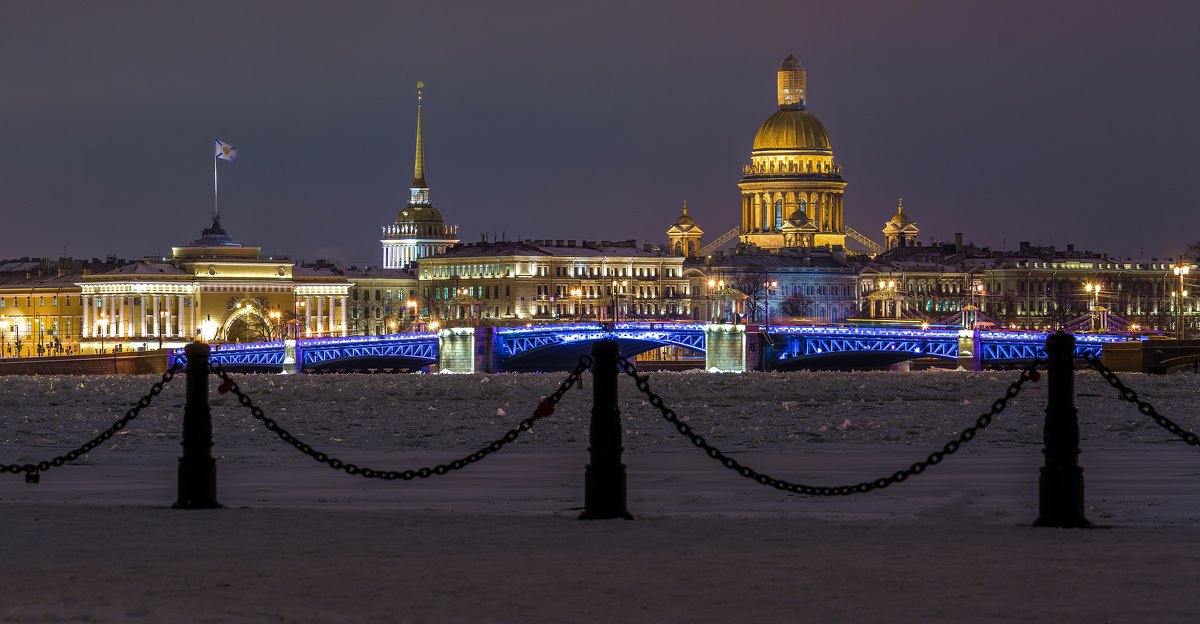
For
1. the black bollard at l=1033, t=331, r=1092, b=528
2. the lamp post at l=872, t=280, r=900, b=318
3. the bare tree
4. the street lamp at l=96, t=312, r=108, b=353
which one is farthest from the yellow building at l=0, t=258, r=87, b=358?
the black bollard at l=1033, t=331, r=1092, b=528

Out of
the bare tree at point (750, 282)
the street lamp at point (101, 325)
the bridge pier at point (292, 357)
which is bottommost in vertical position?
the bridge pier at point (292, 357)

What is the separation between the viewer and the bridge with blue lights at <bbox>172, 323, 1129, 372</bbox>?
273 ft

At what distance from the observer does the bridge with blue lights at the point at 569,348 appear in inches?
3280

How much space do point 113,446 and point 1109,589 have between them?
1725cm

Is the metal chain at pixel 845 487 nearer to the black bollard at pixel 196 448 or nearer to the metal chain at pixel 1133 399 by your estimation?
the metal chain at pixel 1133 399

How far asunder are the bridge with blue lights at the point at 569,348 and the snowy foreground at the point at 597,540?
57280 mm

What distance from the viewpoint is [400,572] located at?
10.3 metres

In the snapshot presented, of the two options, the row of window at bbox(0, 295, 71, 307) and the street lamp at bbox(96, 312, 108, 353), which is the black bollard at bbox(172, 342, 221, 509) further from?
the row of window at bbox(0, 295, 71, 307)

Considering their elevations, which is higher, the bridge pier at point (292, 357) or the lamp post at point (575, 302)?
the lamp post at point (575, 302)

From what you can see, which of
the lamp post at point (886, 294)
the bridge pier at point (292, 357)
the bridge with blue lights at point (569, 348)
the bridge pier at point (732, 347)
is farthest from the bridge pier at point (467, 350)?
the lamp post at point (886, 294)

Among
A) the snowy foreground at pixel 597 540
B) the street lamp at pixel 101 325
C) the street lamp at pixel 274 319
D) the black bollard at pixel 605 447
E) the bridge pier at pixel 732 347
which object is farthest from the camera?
the street lamp at pixel 274 319

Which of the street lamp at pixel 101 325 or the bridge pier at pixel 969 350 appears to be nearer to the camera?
the bridge pier at pixel 969 350

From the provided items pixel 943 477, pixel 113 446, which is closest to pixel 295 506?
pixel 943 477

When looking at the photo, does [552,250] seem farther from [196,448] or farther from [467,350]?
[196,448]
